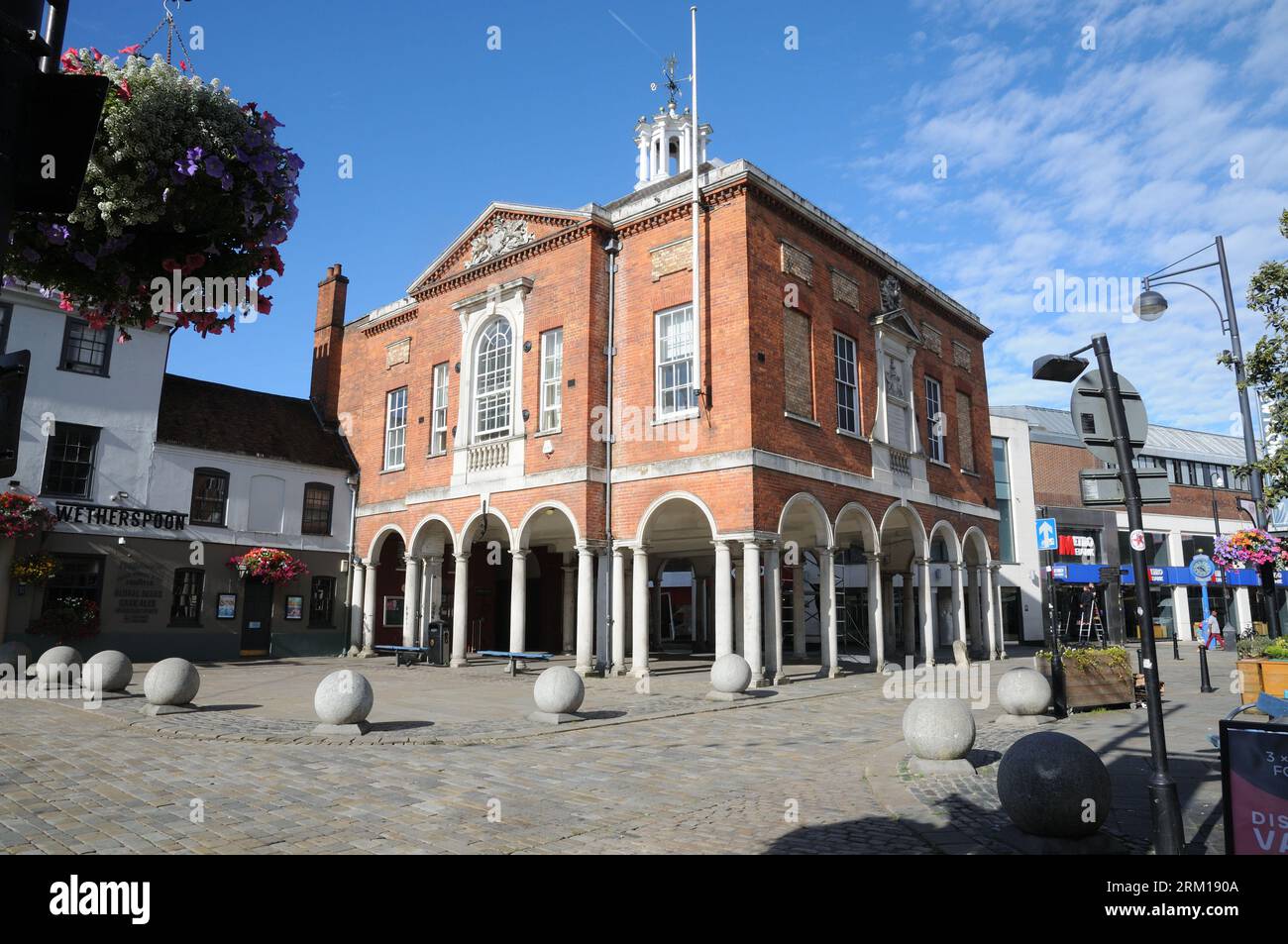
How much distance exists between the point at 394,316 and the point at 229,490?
26.4ft

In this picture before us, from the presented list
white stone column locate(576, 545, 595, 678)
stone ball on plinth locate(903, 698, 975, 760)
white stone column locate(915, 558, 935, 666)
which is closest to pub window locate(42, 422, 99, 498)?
white stone column locate(576, 545, 595, 678)

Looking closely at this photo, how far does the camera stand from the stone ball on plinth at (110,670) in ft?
45.0

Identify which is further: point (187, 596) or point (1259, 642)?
point (187, 596)

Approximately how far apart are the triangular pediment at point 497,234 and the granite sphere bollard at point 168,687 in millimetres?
14287

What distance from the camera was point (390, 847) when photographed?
5.70 m

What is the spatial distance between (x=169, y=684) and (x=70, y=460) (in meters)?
14.8

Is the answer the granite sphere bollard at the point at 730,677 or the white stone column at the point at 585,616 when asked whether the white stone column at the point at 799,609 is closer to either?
the white stone column at the point at 585,616

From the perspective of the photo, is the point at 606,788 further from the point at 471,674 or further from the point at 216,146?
the point at 471,674

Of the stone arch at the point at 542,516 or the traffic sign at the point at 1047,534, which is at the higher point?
the stone arch at the point at 542,516

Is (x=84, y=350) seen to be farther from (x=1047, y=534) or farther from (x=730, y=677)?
(x=1047, y=534)

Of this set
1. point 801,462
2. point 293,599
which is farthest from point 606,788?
point 293,599

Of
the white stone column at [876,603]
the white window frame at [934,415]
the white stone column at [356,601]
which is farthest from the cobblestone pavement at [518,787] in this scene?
the white stone column at [356,601]

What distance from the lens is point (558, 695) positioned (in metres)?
12.0

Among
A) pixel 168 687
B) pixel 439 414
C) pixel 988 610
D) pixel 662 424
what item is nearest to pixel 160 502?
pixel 439 414
